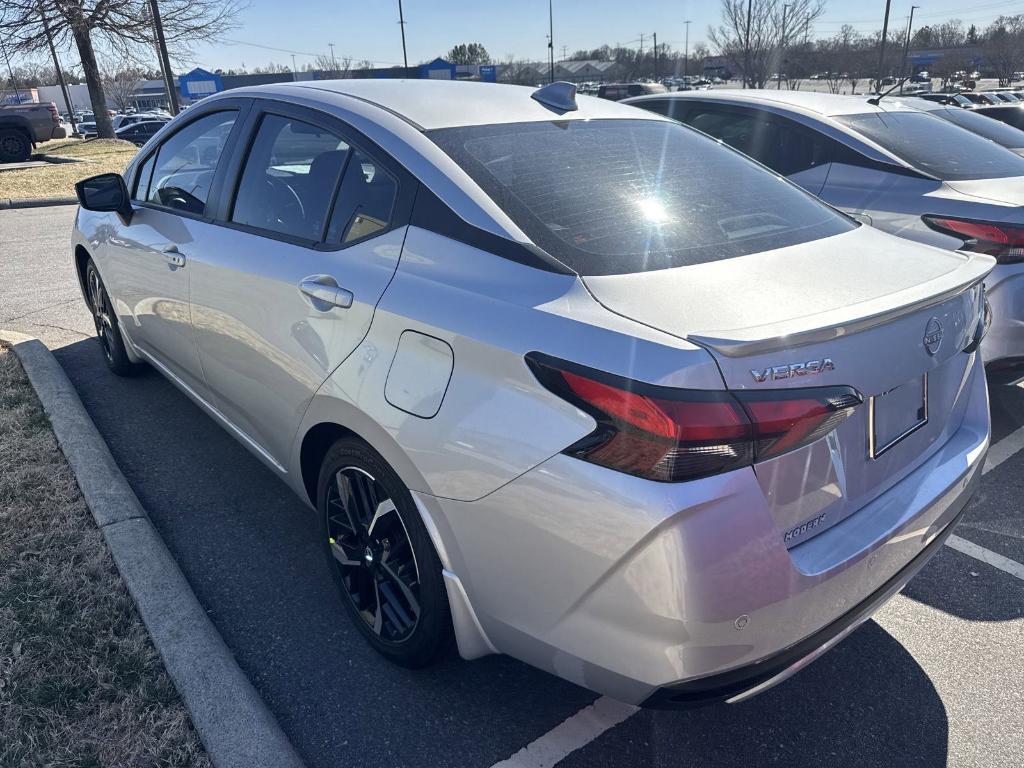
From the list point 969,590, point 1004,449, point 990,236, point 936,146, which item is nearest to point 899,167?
point 936,146

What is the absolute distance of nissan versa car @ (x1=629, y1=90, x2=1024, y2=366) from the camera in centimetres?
390

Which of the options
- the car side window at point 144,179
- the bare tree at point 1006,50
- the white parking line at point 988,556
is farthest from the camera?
the bare tree at point 1006,50

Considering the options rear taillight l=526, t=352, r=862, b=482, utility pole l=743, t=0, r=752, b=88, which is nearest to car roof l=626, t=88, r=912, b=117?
rear taillight l=526, t=352, r=862, b=482

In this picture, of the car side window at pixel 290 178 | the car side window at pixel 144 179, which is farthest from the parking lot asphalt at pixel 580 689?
the car side window at pixel 144 179

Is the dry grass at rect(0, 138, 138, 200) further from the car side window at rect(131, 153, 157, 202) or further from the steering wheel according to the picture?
the steering wheel

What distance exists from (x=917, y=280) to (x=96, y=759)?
8.39ft

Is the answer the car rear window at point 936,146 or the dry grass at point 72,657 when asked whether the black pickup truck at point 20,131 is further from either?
the car rear window at point 936,146

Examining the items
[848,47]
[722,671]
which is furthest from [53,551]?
[848,47]

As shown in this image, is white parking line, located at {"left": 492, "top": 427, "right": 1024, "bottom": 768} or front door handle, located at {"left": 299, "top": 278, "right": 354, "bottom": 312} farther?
front door handle, located at {"left": 299, "top": 278, "right": 354, "bottom": 312}

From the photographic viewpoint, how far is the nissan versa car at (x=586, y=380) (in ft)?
5.52

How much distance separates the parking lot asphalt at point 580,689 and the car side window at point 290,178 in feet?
4.36

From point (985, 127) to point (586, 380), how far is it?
602 cm

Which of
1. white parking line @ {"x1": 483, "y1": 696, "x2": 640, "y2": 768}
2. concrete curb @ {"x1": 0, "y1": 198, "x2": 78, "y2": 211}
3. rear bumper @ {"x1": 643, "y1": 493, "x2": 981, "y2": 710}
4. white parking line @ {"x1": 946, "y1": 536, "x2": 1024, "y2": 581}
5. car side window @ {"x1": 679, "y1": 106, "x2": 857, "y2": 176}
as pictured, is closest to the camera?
rear bumper @ {"x1": 643, "y1": 493, "x2": 981, "y2": 710}

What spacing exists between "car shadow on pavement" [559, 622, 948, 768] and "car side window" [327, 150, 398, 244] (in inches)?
67.4
